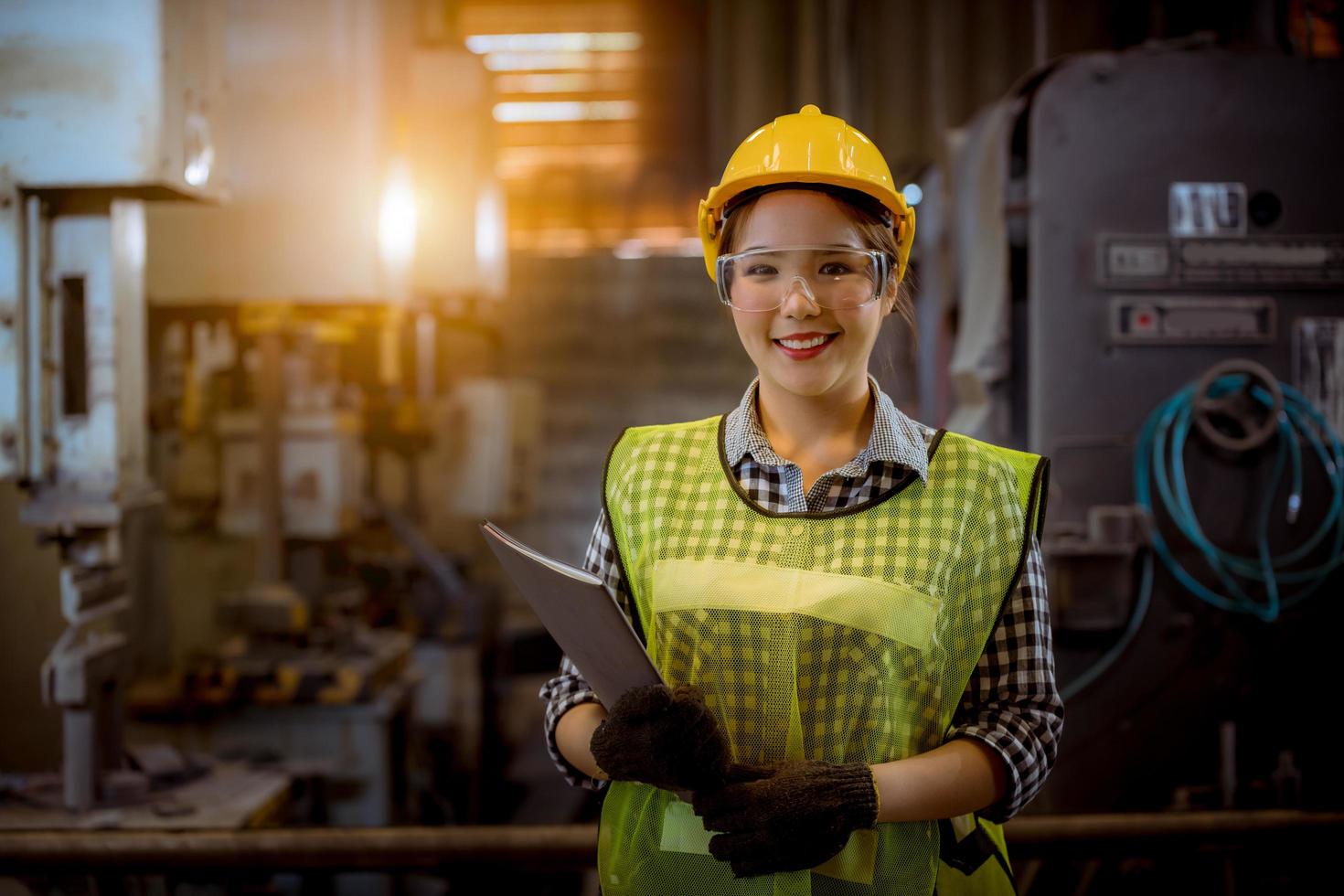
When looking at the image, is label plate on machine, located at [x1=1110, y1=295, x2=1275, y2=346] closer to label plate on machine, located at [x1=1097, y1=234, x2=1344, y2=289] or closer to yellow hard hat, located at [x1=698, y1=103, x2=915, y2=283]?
label plate on machine, located at [x1=1097, y1=234, x2=1344, y2=289]

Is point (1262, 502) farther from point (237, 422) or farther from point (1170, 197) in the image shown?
point (237, 422)

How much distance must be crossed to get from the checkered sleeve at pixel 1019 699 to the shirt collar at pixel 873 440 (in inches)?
6.8

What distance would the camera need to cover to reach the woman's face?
1180mm

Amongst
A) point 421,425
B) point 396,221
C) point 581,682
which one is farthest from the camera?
point 421,425

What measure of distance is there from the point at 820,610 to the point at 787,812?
0.69ft

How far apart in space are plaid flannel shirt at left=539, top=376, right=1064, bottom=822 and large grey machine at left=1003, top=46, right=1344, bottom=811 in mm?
1548

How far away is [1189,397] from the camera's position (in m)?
2.62

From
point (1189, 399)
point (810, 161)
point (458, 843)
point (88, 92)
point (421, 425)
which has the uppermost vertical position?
point (88, 92)

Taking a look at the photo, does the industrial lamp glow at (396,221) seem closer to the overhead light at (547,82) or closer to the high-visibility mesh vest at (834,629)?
the high-visibility mesh vest at (834,629)

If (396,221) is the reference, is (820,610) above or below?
below

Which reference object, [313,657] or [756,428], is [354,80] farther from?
[756,428]

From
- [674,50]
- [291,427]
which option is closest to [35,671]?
[291,427]

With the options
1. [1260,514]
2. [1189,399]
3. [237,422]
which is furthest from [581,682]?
[237,422]

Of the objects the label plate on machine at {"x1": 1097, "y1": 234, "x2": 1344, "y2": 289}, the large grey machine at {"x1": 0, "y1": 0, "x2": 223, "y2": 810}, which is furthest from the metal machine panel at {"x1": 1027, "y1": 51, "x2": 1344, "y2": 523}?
the large grey machine at {"x1": 0, "y1": 0, "x2": 223, "y2": 810}
